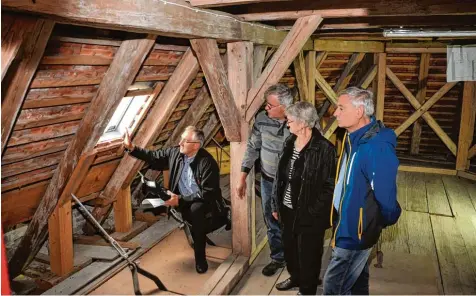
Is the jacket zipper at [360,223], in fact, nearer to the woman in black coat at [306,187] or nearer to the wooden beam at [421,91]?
the woman in black coat at [306,187]

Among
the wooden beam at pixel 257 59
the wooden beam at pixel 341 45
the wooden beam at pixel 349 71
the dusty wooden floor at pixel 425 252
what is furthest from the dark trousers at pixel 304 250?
the wooden beam at pixel 349 71

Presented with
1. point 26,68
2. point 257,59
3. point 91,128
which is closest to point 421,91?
point 257,59

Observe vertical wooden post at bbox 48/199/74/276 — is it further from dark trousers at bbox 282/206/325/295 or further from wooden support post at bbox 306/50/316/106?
wooden support post at bbox 306/50/316/106

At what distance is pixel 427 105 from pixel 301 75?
2.55m

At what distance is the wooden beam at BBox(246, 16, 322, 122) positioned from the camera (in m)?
3.38

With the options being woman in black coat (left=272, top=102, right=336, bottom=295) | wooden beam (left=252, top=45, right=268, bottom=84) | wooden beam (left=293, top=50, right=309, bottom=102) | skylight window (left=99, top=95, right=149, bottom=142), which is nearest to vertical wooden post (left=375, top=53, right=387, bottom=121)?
wooden beam (left=293, top=50, right=309, bottom=102)

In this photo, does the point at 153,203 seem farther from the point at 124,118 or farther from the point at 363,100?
the point at 363,100

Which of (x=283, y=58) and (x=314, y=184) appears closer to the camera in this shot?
(x=314, y=184)

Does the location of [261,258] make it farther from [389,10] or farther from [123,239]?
[389,10]

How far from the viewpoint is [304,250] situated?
303cm

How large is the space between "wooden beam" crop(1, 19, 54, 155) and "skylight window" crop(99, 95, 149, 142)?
1.61m

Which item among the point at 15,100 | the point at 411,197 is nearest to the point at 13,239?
the point at 15,100

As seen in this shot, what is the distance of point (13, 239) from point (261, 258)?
2976mm

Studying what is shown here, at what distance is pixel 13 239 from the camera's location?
4.74m
